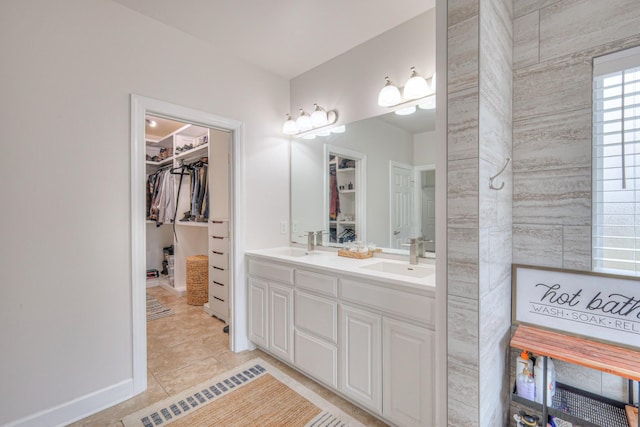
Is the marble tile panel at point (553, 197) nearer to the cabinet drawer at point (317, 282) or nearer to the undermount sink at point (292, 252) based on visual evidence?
the cabinet drawer at point (317, 282)

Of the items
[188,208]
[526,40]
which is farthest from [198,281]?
[526,40]

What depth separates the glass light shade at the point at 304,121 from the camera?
267cm

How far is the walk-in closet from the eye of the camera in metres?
3.27

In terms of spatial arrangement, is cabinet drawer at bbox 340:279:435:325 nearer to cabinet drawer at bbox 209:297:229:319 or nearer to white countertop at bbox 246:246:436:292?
white countertop at bbox 246:246:436:292

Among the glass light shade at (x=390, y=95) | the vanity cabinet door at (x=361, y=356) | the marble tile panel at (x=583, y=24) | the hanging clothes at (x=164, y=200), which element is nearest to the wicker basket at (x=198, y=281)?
the hanging clothes at (x=164, y=200)

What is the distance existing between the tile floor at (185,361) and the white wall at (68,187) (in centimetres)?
20

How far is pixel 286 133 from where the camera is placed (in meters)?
2.84

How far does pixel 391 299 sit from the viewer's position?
60.7 inches

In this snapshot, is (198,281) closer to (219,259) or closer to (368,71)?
(219,259)

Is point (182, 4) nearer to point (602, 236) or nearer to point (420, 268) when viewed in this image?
point (420, 268)

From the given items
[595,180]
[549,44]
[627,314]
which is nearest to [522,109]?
[549,44]

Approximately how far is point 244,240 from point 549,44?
238 centimetres

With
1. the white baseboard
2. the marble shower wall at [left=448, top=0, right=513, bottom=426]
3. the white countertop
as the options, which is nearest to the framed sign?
the marble shower wall at [left=448, top=0, right=513, bottom=426]

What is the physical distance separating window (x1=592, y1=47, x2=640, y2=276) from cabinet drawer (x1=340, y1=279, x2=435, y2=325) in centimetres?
77
